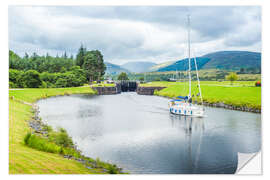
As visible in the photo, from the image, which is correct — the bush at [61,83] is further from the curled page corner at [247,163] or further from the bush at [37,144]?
the curled page corner at [247,163]

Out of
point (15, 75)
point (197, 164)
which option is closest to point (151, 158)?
point (197, 164)

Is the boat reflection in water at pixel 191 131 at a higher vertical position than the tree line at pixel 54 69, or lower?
lower

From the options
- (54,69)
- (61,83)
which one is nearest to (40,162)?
(54,69)

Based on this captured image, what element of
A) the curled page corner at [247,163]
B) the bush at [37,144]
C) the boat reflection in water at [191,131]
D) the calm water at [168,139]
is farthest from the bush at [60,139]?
the curled page corner at [247,163]

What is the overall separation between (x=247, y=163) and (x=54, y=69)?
1224 cm

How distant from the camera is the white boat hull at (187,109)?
12193mm

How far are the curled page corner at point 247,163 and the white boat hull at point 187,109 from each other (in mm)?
5618

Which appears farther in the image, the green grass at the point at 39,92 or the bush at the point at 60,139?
the green grass at the point at 39,92

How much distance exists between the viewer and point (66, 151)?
6.39 m

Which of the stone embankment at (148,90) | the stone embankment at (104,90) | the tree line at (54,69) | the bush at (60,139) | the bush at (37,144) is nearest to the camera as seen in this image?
the bush at (37,144)

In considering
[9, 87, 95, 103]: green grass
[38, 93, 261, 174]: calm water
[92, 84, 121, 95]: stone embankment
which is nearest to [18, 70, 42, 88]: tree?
[9, 87, 95, 103]: green grass

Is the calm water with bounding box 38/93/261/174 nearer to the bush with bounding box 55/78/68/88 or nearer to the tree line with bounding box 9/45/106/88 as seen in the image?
the tree line with bounding box 9/45/106/88

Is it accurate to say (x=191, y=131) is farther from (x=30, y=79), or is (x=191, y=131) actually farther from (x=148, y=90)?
(x=148, y=90)

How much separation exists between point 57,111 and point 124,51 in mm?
7471
